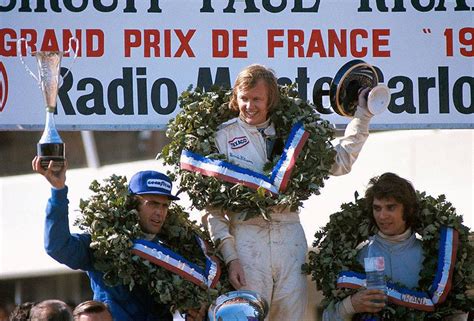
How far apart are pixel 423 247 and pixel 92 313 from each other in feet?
6.88

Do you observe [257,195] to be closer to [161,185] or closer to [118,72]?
[161,185]

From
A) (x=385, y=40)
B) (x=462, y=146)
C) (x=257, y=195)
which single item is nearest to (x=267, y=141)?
(x=257, y=195)

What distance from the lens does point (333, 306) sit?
830 centimetres

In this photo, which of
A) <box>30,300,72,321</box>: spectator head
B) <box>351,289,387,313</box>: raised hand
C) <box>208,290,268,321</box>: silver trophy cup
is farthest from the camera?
<box>351,289,387,313</box>: raised hand

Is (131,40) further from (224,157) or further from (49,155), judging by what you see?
(49,155)

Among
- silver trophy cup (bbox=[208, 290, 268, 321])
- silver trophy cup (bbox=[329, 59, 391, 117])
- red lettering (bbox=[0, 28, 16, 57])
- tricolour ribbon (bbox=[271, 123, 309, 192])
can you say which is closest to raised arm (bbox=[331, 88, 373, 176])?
silver trophy cup (bbox=[329, 59, 391, 117])

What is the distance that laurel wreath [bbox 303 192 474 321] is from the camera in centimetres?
828

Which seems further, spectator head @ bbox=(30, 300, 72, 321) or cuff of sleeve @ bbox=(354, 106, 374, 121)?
cuff of sleeve @ bbox=(354, 106, 374, 121)

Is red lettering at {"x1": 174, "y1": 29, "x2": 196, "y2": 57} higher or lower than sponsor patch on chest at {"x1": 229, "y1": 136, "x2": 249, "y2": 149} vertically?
higher

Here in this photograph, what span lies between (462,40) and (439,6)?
29 centimetres

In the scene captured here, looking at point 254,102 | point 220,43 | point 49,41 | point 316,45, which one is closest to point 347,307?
point 254,102

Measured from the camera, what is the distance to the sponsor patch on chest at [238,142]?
8.40 m

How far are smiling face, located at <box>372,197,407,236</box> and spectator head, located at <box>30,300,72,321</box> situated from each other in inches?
82.0

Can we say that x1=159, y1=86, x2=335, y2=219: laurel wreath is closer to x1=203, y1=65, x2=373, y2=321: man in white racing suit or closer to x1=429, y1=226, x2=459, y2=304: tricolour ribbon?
x1=203, y1=65, x2=373, y2=321: man in white racing suit
